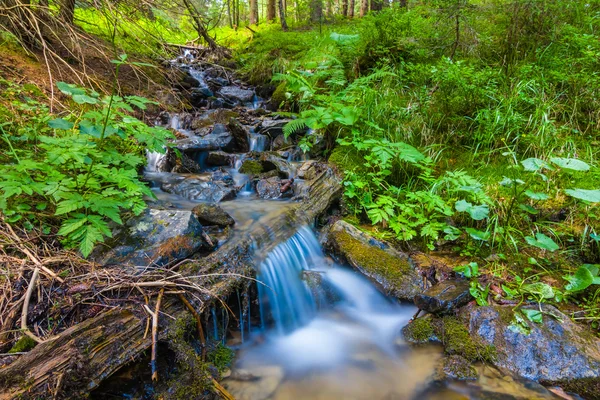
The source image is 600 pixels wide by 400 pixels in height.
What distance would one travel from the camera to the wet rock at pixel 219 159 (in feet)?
18.2

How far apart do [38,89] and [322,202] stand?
421 cm

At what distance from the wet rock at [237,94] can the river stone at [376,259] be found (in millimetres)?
6166

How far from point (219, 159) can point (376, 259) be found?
362 centimetres

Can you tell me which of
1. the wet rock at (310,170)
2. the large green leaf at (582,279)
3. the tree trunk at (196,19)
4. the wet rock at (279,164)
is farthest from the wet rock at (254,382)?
the tree trunk at (196,19)

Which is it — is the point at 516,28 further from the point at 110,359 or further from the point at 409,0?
the point at 409,0

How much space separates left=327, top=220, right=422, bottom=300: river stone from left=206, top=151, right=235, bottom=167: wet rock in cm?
293

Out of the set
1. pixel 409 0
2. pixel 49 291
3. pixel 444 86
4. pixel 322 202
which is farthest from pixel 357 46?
pixel 409 0

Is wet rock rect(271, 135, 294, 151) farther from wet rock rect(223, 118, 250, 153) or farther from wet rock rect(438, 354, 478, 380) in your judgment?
wet rock rect(438, 354, 478, 380)

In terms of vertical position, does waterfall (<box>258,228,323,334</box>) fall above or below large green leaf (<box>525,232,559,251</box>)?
below

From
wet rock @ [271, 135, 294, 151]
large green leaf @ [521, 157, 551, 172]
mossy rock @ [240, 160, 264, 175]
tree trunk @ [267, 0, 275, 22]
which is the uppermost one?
tree trunk @ [267, 0, 275, 22]

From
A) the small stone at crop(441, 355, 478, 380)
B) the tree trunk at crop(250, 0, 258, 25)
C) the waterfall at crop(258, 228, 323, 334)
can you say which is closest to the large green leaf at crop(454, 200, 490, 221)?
the small stone at crop(441, 355, 478, 380)

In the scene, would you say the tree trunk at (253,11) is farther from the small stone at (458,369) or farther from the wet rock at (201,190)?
the small stone at (458,369)

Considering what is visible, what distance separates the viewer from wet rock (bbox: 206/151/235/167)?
5.54 m

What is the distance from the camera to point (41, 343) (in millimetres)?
1583
